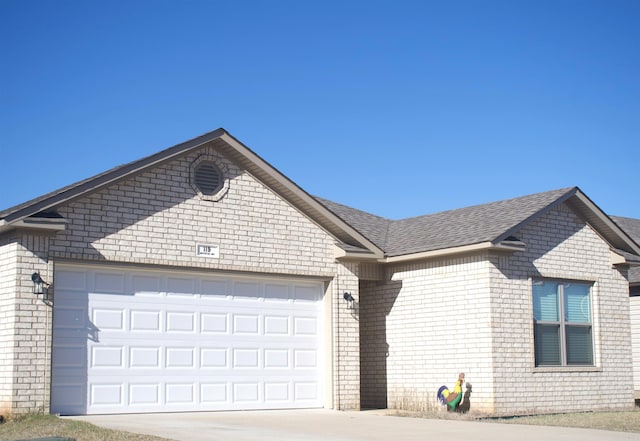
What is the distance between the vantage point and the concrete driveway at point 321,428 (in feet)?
46.2

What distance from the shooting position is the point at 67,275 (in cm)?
1720

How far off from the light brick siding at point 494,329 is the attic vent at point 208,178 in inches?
204

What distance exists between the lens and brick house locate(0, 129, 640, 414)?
56.0 feet

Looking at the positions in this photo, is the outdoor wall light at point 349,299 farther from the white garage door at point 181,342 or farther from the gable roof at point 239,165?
the gable roof at point 239,165

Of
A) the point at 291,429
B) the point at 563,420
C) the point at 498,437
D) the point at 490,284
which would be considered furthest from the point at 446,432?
the point at 490,284

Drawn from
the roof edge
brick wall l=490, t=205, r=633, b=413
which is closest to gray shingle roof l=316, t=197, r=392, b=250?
brick wall l=490, t=205, r=633, b=413

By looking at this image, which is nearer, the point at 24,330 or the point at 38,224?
the point at 24,330

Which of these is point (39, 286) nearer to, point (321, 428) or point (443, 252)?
point (321, 428)

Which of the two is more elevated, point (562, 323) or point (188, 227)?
point (188, 227)

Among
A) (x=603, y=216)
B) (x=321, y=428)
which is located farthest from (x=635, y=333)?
(x=321, y=428)

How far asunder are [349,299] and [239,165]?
391 cm

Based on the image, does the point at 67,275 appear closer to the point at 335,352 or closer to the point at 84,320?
the point at 84,320

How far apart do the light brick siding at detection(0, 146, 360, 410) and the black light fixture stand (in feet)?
0.38

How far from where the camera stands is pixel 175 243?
60.6 ft
